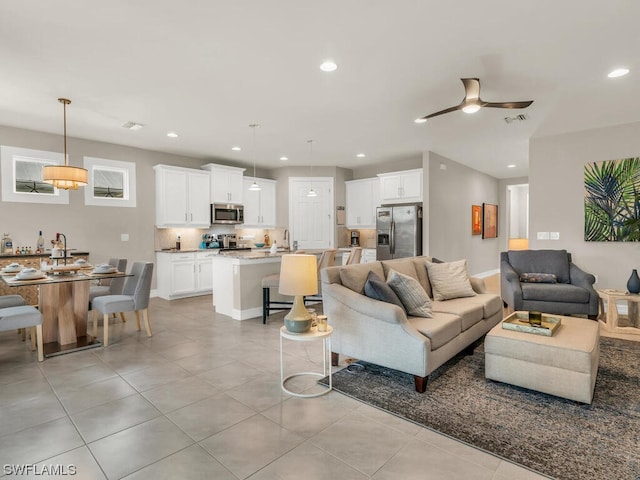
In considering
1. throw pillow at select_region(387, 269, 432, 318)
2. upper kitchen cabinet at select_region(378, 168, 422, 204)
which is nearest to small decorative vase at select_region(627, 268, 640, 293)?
throw pillow at select_region(387, 269, 432, 318)

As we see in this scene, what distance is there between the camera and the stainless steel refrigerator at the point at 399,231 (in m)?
6.75

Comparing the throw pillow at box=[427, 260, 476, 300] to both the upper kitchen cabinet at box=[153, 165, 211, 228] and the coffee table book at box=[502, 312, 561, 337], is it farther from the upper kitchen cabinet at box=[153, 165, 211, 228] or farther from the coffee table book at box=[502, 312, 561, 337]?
the upper kitchen cabinet at box=[153, 165, 211, 228]

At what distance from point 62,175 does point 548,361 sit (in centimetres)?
494

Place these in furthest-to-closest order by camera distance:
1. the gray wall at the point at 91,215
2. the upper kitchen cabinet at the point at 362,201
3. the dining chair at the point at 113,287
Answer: the upper kitchen cabinet at the point at 362,201
the gray wall at the point at 91,215
the dining chair at the point at 113,287

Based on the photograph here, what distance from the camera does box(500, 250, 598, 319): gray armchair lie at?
4.32 meters

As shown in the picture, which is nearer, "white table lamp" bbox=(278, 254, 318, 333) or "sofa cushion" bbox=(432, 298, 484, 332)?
"white table lamp" bbox=(278, 254, 318, 333)

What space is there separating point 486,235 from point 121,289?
859 cm

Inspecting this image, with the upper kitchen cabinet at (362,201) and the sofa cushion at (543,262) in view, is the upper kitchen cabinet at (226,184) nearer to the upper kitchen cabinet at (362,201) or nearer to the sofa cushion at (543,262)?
the upper kitchen cabinet at (362,201)

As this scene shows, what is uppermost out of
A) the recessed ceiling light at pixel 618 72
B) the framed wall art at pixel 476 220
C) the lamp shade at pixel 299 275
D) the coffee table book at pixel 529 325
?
the recessed ceiling light at pixel 618 72

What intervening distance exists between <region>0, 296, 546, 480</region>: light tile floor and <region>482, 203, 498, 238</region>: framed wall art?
7.47 meters

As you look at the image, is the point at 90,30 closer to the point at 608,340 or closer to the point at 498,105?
the point at 498,105

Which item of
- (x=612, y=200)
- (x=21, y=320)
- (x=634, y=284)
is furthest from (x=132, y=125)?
(x=612, y=200)

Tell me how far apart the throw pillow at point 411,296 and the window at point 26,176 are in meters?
5.44

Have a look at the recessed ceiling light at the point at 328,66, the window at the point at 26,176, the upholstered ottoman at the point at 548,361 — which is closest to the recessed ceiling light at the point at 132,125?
the window at the point at 26,176
